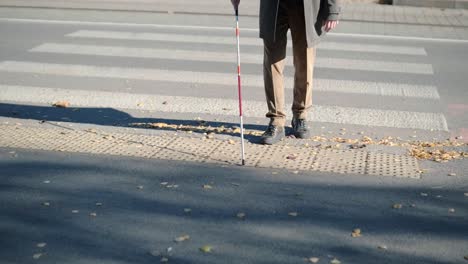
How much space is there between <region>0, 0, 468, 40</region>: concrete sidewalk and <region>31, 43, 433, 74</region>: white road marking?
2761 mm

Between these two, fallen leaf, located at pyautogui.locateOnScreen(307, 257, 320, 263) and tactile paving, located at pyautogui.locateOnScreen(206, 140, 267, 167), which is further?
tactile paving, located at pyautogui.locateOnScreen(206, 140, 267, 167)

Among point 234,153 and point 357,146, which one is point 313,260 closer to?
point 234,153

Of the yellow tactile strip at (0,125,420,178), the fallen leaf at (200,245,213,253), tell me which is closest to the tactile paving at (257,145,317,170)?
→ the yellow tactile strip at (0,125,420,178)

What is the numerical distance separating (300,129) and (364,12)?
29.6 feet

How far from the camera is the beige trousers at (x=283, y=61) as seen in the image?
7.03m

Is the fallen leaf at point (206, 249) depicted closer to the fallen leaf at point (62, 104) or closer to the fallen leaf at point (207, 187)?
the fallen leaf at point (207, 187)

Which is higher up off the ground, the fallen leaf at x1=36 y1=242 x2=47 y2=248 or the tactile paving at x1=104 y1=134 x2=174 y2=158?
the fallen leaf at x1=36 y1=242 x2=47 y2=248

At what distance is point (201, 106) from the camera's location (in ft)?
27.8

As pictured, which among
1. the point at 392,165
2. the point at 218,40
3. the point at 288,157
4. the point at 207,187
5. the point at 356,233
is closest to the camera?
the point at 356,233

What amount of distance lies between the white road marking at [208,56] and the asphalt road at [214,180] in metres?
0.03

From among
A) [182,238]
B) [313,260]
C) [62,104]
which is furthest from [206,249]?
[62,104]

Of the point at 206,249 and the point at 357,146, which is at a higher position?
the point at 206,249

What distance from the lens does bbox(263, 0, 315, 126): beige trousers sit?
7.03 m

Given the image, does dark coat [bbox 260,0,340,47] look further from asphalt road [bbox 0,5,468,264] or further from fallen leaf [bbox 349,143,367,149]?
asphalt road [bbox 0,5,468,264]
